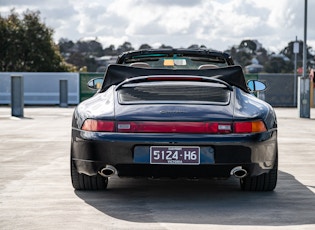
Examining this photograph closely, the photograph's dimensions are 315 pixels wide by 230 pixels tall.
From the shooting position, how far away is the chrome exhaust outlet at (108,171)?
7508mm

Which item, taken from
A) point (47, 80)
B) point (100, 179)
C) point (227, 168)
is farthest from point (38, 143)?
point (47, 80)

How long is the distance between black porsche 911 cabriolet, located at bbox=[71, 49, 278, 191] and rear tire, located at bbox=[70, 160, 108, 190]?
0.03 m

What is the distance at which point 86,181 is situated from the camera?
818 cm

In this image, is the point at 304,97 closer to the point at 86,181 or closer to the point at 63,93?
the point at 63,93

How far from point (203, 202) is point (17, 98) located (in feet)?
62.8

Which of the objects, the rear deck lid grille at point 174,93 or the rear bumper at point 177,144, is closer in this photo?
the rear bumper at point 177,144

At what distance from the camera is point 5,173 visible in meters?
9.91

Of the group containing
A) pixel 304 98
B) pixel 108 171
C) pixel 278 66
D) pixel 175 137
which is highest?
pixel 175 137

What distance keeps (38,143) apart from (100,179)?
6814mm

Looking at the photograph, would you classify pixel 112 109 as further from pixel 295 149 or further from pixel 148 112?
pixel 295 149

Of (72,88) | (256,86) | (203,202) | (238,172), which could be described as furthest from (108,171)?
(72,88)

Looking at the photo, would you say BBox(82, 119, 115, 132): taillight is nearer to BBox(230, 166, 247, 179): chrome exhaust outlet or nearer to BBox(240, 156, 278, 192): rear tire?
BBox(230, 166, 247, 179): chrome exhaust outlet

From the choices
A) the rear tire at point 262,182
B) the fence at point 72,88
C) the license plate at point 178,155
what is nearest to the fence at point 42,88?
the fence at point 72,88

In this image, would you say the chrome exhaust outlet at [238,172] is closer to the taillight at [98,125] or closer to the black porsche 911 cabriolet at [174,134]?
the black porsche 911 cabriolet at [174,134]
